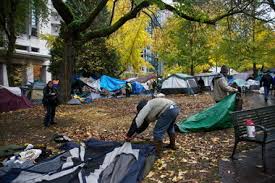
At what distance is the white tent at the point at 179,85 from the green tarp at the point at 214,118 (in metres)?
23.2

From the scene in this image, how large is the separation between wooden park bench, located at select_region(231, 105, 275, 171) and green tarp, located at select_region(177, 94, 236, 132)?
79.4 inches

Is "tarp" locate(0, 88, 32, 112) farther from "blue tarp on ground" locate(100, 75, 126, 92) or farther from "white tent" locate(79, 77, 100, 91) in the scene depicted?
"blue tarp on ground" locate(100, 75, 126, 92)

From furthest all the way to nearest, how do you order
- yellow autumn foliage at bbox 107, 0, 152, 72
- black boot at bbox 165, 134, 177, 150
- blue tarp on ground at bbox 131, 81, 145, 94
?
yellow autumn foliage at bbox 107, 0, 152, 72, blue tarp on ground at bbox 131, 81, 145, 94, black boot at bbox 165, 134, 177, 150

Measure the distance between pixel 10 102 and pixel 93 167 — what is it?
1519 centimetres

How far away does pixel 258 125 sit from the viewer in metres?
7.02

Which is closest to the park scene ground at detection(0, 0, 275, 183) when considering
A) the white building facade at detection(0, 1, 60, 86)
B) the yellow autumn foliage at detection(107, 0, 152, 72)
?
the yellow autumn foliage at detection(107, 0, 152, 72)

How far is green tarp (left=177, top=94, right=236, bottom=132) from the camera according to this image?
10.1m

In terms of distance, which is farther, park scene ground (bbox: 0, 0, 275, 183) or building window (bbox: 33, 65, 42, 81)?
building window (bbox: 33, 65, 42, 81)

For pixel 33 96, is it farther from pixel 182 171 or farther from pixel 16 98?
pixel 182 171

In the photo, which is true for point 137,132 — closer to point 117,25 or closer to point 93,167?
point 93,167

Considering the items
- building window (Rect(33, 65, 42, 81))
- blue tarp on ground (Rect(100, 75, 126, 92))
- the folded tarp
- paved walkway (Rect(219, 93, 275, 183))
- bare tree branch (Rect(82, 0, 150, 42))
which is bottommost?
paved walkway (Rect(219, 93, 275, 183))

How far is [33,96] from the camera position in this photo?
24.8m

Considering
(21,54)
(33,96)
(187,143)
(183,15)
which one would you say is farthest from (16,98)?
(21,54)

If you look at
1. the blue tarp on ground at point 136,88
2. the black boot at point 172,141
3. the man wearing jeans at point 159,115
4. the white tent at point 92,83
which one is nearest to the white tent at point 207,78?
the blue tarp on ground at point 136,88
